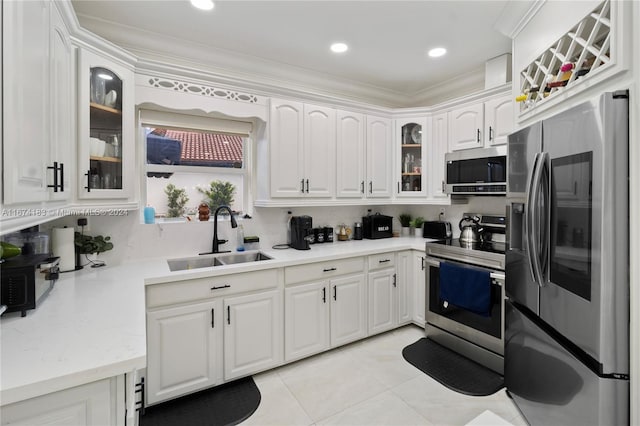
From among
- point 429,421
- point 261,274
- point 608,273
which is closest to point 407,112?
point 261,274

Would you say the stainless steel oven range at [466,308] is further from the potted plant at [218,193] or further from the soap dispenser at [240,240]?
the potted plant at [218,193]

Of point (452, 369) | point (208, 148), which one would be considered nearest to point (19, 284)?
point (208, 148)

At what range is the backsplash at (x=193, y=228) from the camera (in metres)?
2.39

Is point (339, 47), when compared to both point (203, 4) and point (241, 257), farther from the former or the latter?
point (241, 257)

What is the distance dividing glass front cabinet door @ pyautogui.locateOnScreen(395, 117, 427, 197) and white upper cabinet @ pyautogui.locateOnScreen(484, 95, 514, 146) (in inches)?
27.5

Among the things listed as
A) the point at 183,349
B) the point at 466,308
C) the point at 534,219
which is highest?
the point at 534,219

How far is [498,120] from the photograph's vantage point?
9.09ft

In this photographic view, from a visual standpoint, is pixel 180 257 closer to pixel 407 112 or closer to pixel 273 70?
pixel 273 70

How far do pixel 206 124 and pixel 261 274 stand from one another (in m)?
1.40

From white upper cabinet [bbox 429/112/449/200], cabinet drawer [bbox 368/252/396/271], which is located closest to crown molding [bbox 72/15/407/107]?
white upper cabinet [bbox 429/112/449/200]

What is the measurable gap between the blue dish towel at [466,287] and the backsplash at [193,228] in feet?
2.84

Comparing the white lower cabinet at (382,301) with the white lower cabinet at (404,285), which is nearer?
the white lower cabinet at (382,301)

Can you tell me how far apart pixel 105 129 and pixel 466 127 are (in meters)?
3.00

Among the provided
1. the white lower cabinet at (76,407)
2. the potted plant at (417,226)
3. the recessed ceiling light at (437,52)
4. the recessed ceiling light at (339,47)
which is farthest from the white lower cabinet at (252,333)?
the recessed ceiling light at (437,52)
